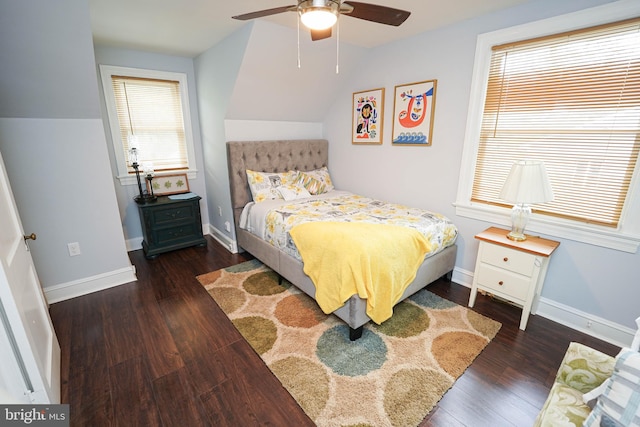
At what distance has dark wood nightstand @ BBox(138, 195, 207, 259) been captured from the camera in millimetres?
3209

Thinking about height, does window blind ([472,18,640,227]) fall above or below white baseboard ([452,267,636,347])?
above

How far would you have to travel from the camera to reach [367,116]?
3285mm

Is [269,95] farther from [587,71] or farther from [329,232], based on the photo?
[587,71]

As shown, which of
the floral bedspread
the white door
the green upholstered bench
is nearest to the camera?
the green upholstered bench

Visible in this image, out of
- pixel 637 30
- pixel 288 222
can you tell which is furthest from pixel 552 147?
pixel 288 222

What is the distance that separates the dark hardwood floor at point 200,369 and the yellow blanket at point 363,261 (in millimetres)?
620

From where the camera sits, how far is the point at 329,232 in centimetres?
214

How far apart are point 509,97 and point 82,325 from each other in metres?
3.78

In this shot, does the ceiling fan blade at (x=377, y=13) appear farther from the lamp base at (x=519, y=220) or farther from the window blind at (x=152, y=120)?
the window blind at (x=152, y=120)

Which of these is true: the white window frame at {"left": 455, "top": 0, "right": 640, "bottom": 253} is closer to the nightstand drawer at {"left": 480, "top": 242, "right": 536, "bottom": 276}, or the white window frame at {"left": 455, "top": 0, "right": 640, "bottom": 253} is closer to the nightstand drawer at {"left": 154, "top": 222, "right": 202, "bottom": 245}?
the nightstand drawer at {"left": 480, "top": 242, "right": 536, "bottom": 276}

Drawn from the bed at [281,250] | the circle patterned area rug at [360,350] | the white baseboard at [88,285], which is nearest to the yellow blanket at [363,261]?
the bed at [281,250]

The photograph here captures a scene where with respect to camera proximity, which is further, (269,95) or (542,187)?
(269,95)

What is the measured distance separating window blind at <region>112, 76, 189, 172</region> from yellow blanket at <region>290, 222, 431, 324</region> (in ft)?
7.88

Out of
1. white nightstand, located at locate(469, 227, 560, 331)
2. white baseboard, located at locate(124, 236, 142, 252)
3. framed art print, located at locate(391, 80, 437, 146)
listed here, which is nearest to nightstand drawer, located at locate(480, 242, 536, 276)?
white nightstand, located at locate(469, 227, 560, 331)
